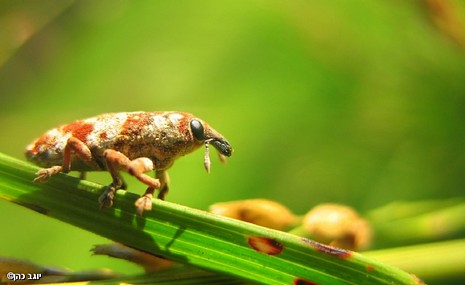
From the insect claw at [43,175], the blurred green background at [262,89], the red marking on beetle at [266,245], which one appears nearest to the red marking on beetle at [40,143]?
the insect claw at [43,175]

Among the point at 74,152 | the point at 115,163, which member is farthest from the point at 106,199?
the point at 74,152

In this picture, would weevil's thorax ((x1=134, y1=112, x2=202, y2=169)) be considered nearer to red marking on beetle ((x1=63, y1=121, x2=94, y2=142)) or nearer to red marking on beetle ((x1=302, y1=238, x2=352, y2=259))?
red marking on beetle ((x1=63, y1=121, x2=94, y2=142))

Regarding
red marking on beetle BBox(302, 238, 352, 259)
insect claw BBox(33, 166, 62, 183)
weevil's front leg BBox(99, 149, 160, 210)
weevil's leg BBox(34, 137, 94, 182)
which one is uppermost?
weevil's leg BBox(34, 137, 94, 182)

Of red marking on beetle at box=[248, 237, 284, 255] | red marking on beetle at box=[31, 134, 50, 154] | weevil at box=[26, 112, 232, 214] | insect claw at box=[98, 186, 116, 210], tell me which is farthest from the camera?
red marking on beetle at box=[31, 134, 50, 154]

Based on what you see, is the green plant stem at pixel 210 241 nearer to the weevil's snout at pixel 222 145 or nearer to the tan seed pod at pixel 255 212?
the tan seed pod at pixel 255 212

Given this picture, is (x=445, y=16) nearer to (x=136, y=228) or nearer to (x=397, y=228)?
(x=397, y=228)

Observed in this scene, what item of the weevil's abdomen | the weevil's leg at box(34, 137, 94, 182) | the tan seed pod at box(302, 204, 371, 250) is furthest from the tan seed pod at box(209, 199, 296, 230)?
the weevil's leg at box(34, 137, 94, 182)
